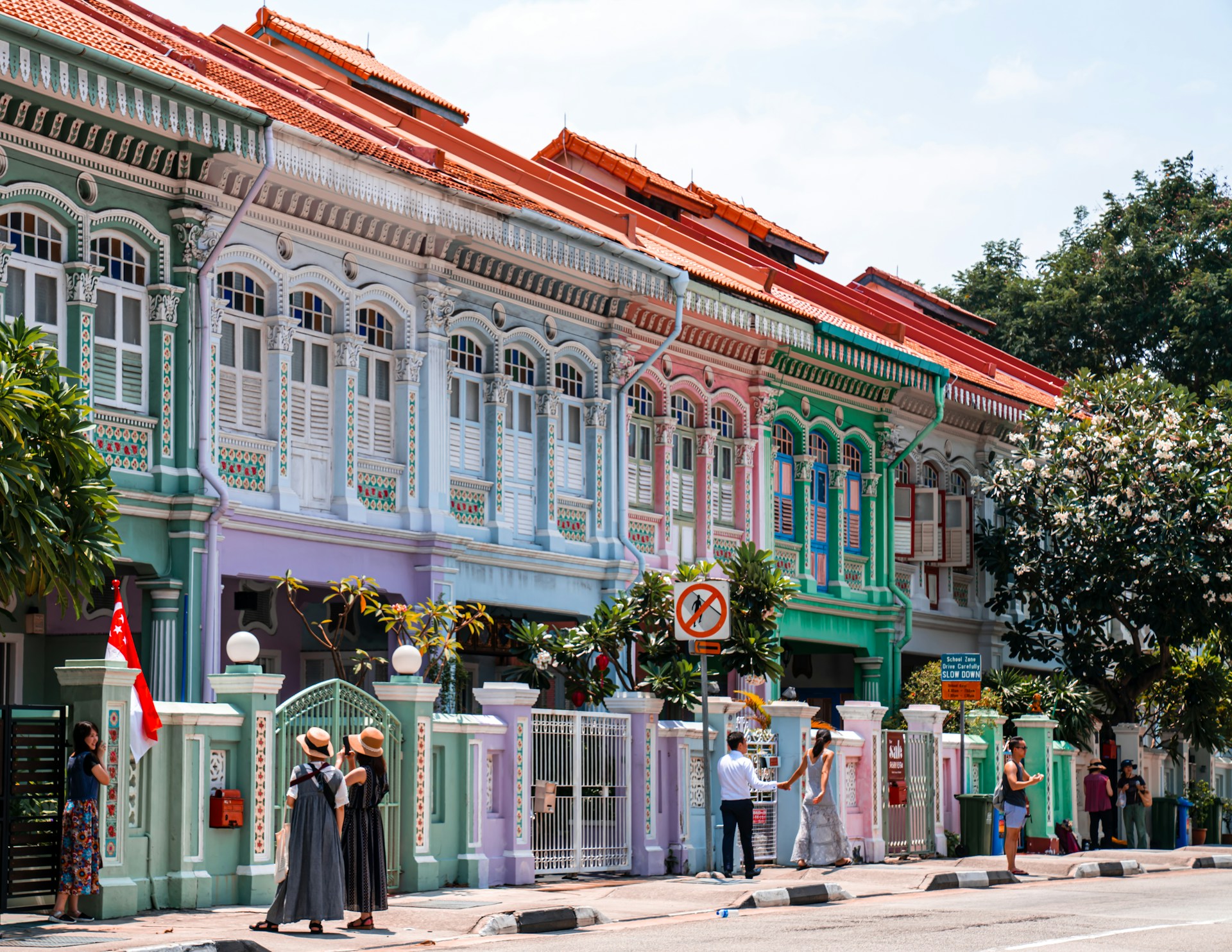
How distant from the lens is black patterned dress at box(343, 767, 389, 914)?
44.0ft

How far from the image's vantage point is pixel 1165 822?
100ft

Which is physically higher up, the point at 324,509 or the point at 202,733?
the point at 324,509

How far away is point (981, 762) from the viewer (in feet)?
81.9

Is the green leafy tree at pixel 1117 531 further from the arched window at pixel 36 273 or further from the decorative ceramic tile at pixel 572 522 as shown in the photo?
the arched window at pixel 36 273

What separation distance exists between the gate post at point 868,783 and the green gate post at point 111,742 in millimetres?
9952

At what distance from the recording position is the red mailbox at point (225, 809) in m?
14.3

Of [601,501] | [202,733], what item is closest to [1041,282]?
[601,501]

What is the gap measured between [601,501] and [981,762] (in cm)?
622

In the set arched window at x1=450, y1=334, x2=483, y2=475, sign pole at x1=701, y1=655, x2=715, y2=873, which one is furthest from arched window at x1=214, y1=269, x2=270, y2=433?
sign pole at x1=701, y1=655, x2=715, y2=873

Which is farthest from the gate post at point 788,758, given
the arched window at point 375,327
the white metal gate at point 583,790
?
the arched window at point 375,327

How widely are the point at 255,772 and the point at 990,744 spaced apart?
13.2 metres

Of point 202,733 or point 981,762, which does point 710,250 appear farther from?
point 202,733

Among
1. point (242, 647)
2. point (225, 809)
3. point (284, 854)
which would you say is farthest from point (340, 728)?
point (284, 854)

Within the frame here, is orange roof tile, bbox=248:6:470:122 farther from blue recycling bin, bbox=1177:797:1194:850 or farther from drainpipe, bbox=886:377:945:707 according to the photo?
blue recycling bin, bbox=1177:797:1194:850
